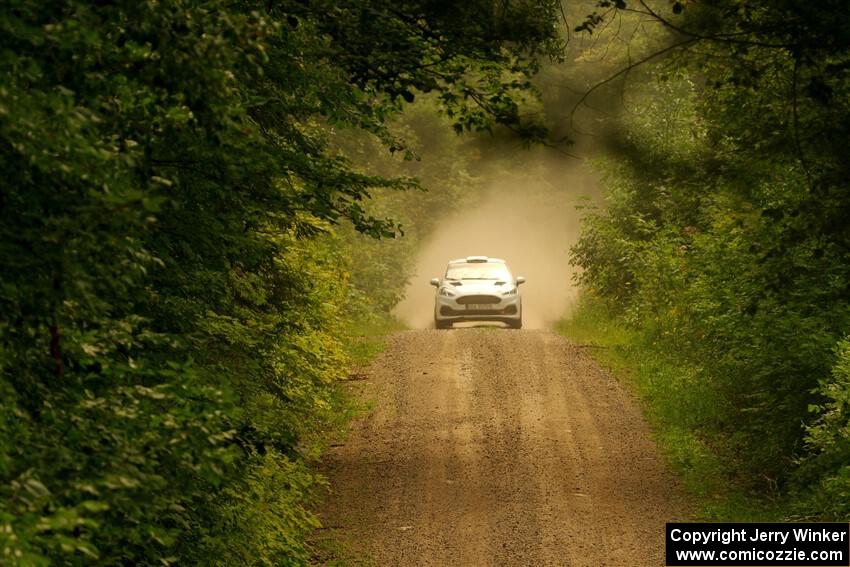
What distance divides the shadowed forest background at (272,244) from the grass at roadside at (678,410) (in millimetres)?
77

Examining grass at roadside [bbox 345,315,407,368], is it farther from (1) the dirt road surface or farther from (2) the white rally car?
(2) the white rally car

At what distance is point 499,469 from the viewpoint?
15.4 m

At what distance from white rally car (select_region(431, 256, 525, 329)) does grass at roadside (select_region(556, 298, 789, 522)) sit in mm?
1652

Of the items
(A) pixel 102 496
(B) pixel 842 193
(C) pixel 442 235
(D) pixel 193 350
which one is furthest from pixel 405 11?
(C) pixel 442 235

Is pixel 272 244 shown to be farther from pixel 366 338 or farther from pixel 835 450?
pixel 366 338

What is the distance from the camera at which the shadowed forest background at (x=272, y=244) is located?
478 centimetres

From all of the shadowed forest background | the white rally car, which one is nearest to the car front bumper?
the white rally car

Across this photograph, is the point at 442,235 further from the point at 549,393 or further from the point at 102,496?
the point at 102,496

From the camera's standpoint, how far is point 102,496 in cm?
487

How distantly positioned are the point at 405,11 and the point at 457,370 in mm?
13235

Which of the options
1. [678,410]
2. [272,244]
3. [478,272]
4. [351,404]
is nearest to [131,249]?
[272,244]

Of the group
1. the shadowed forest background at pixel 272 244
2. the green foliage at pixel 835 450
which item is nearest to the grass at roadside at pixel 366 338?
the shadowed forest background at pixel 272 244

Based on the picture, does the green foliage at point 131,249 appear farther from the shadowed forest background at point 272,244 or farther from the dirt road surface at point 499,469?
the dirt road surface at point 499,469

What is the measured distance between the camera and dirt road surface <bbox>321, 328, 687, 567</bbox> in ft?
40.4
